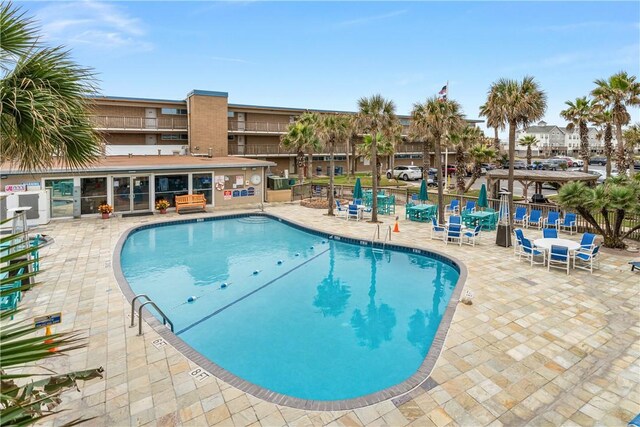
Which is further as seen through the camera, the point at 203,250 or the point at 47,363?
the point at 203,250

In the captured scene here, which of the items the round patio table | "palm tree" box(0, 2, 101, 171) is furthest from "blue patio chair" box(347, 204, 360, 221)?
"palm tree" box(0, 2, 101, 171)

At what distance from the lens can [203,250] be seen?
15.9 m

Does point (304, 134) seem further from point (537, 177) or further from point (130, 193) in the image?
point (537, 177)

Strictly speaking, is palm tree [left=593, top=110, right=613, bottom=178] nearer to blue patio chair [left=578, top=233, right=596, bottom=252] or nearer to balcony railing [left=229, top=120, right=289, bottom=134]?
blue patio chair [left=578, top=233, right=596, bottom=252]

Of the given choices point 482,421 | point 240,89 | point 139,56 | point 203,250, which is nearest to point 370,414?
point 482,421

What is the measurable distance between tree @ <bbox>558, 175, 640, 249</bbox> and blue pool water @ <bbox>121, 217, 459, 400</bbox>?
5.28 m

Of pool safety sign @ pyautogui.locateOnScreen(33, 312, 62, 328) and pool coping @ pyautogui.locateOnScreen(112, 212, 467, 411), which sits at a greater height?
pool safety sign @ pyautogui.locateOnScreen(33, 312, 62, 328)

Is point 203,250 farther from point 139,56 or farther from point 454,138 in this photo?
point 454,138

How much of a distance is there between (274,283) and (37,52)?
8.71m

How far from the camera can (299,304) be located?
412 inches

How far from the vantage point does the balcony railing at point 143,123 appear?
106 ft

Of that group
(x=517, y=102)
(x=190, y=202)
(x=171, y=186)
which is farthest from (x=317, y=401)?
(x=171, y=186)

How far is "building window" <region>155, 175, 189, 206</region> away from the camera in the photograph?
22375 mm

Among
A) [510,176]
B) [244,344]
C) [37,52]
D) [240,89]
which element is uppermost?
[240,89]
